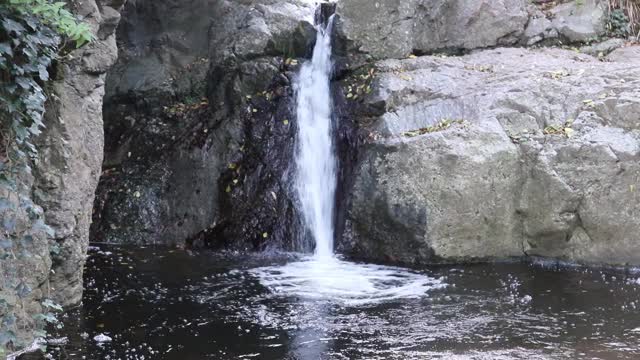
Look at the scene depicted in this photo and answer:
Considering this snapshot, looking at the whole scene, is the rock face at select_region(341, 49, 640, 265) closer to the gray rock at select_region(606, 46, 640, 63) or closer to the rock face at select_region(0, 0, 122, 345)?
the gray rock at select_region(606, 46, 640, 63)

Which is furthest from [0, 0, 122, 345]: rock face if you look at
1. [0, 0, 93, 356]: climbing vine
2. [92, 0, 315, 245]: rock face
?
[92, 0, 315, 245]: rock face

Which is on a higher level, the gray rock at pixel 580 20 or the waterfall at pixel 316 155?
the gray rock at pixel 580 20

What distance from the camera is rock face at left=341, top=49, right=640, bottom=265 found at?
8.39 meters

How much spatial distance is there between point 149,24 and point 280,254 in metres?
5.55

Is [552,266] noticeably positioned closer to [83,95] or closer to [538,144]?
[538,144]

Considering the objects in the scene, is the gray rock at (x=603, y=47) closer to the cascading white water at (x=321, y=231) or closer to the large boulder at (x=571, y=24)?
the large boulder at (x=571, y=24)

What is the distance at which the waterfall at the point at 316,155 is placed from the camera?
9.48 meters

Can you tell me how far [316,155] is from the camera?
9.90m

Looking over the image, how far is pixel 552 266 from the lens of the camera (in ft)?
27.7

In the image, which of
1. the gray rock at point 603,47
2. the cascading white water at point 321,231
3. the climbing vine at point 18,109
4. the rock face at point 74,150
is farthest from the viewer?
the gray rock at point 603,47

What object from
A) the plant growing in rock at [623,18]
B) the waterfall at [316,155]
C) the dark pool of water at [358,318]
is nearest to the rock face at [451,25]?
the plant growing in rock at [623,18]

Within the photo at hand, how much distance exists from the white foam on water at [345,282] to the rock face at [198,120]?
140 cm

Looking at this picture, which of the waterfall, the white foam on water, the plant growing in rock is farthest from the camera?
the plant growing in rock

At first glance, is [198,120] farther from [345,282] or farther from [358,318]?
[358,318]
